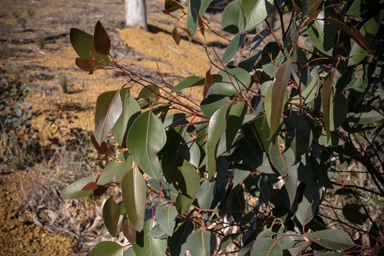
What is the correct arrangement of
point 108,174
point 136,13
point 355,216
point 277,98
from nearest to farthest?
1. point 277,98
2. point 108,174
3. point 355,216
4. point 136,13

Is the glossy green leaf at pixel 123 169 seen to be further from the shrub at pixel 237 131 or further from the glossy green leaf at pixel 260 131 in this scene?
the glossy green leaf at pixel 260 131

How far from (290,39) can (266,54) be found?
0.10 m

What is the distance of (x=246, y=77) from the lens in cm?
69

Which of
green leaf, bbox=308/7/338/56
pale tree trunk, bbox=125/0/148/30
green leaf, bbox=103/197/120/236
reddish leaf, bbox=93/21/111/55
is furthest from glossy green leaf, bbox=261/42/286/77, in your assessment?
pale tree trunk, bbox=125/0/148/30

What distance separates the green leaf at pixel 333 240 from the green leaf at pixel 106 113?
0.54m

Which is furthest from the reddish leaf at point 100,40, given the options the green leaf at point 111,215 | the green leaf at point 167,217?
the green leaf at point 167,217

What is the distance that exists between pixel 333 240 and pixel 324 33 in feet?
1.63

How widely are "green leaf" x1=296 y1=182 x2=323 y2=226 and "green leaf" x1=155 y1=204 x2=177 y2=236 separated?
342 millimetres

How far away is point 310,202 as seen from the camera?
2.28 ft

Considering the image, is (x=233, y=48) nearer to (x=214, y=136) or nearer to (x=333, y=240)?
(x=214, y=136)

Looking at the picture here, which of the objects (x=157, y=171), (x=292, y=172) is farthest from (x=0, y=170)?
(x=292, y=172)

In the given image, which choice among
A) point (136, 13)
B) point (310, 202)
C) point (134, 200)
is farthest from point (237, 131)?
point (136, 13)

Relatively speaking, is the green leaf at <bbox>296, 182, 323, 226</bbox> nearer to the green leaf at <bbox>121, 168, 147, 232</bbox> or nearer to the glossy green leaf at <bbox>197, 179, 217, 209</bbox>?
the glossy green leaf at <bbox>197, 179, 217, 209</bbox>

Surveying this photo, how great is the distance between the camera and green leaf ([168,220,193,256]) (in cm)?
77
